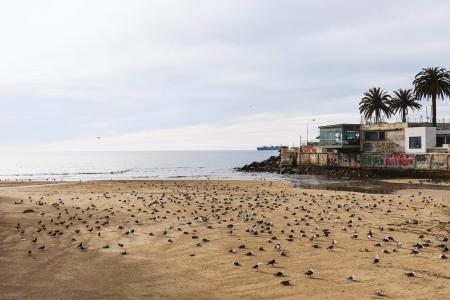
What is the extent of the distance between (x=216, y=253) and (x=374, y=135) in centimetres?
7877

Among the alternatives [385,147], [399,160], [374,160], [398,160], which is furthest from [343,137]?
[399,160]

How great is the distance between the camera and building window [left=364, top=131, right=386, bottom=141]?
85.1 metres

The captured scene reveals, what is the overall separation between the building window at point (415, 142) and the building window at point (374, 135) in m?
7.42

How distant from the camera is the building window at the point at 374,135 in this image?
279ft

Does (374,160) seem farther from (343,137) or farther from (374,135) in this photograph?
(343,137)

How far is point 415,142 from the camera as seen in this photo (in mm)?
76750

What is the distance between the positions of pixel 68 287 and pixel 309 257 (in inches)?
319

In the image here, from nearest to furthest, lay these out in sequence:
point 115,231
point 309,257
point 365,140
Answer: point 309,257 → point 115,231 → point 365,140

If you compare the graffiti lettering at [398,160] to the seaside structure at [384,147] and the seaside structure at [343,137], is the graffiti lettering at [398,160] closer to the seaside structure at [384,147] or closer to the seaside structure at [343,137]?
the seaside structure at [384,147]

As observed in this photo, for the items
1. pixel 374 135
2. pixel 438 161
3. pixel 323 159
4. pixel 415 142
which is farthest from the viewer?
pixel 323 159

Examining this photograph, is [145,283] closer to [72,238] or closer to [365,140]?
[72,238]

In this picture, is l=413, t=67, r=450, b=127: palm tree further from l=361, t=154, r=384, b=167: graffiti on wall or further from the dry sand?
the dry sand

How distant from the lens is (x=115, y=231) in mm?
19891

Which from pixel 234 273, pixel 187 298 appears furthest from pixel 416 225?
pixel 187 298
